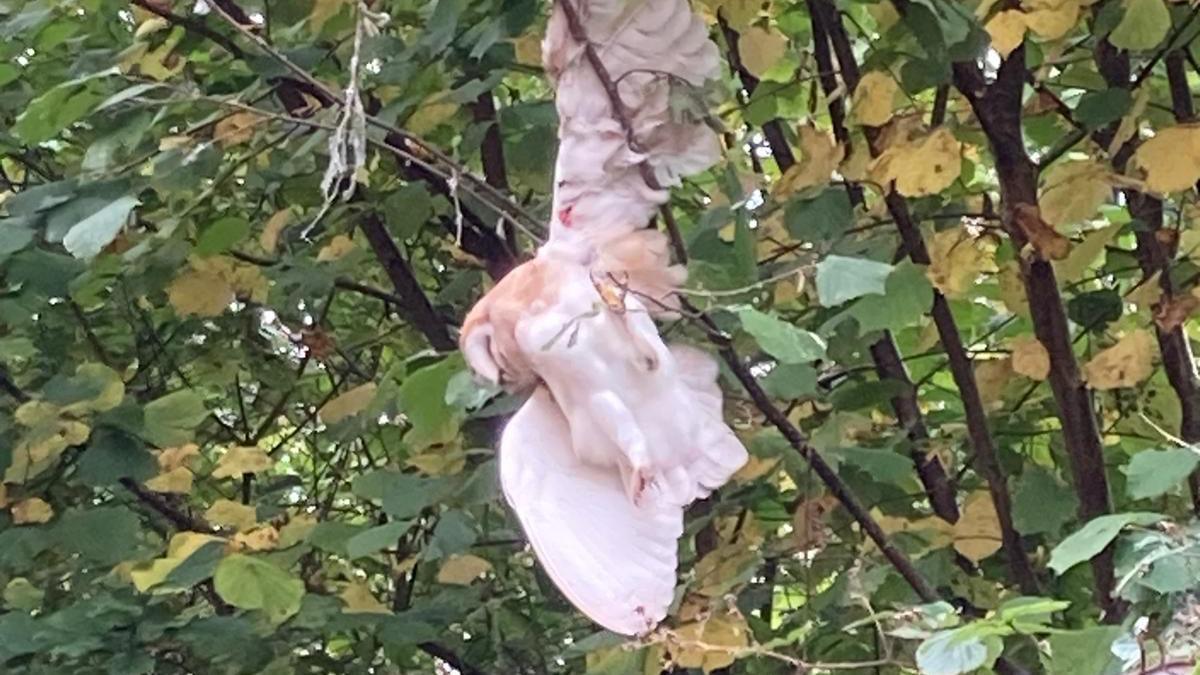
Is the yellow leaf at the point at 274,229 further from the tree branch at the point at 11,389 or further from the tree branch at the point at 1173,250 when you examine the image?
the tree branch at the point at 1173,250

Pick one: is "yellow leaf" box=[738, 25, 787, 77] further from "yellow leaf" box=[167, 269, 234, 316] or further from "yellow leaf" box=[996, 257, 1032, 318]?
"yellow leaf" box=[167, 269, 234, 316]

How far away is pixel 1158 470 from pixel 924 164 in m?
0.21

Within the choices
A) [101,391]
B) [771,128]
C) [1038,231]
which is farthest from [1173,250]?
[101,391]

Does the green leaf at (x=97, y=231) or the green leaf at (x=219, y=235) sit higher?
the green leaf at (x=97, y=231)

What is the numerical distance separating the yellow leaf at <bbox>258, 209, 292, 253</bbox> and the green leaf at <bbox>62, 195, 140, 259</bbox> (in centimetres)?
27

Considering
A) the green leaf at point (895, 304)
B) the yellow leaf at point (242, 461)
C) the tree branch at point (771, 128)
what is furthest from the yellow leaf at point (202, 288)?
the green leaf at point (895, 304)

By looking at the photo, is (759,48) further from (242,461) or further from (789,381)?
(242,461)

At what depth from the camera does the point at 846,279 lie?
1.75 feet

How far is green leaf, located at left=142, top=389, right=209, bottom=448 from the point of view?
1.07 m

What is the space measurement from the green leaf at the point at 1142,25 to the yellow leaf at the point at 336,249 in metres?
0.55

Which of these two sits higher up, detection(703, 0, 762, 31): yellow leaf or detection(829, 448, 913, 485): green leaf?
detection(703, 0, 762, 31): yellow leaf

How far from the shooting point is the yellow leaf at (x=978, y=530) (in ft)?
3.03

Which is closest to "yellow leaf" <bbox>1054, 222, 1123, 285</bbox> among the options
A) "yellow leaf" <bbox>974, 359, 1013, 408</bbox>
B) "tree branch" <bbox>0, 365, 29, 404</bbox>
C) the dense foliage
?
the dense foliage

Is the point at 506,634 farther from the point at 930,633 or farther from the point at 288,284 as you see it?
the point at 930,633
